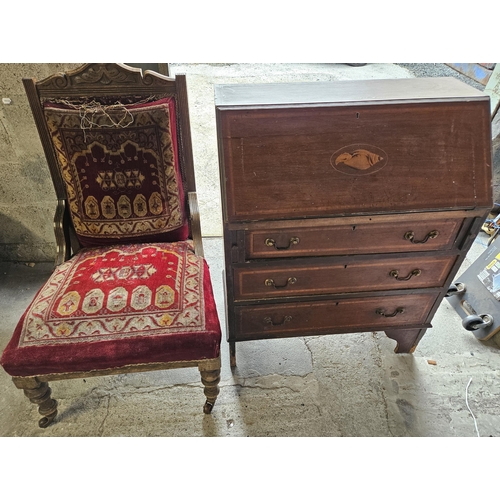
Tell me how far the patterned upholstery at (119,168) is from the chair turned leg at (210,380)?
26.4 inches

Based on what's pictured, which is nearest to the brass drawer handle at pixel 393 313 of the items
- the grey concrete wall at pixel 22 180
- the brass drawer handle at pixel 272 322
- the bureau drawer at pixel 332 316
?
the bureau drawer at pixel 332 316

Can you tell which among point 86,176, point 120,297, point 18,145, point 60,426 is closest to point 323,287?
point 120,297

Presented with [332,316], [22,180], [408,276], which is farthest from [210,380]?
[22,180]

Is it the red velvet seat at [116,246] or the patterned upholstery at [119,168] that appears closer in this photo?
the red velvet seat at [116,246]

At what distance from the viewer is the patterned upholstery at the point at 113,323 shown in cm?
134

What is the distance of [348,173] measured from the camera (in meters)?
1.30

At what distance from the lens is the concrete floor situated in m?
1.67

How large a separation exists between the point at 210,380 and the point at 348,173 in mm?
1033

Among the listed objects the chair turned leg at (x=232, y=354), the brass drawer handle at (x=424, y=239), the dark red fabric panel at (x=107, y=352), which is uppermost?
the brass drawer handle at (x=424, y=239)

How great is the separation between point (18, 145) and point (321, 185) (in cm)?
169

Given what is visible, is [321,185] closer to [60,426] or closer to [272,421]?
[272,421]

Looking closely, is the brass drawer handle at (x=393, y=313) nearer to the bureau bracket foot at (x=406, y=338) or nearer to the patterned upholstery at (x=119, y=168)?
the bureau bracket foot at (x=406, y=338)

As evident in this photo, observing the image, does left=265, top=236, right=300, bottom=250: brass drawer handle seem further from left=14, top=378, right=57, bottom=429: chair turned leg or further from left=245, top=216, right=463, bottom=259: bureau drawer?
left=14, top=378, right=57, bottom=429: chair turned leg

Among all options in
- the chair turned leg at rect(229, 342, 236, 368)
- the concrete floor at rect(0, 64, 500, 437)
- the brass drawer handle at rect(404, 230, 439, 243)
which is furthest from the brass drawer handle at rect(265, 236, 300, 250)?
the concrete floor at rect(0, 64, 500, 437)
